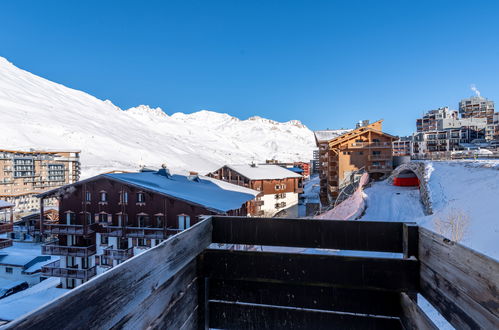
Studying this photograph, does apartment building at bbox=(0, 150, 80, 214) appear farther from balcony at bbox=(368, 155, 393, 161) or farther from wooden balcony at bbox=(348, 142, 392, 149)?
balcony at bbox=(368, 155, 393, 161)

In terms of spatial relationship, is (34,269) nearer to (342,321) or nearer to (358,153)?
(342,321)

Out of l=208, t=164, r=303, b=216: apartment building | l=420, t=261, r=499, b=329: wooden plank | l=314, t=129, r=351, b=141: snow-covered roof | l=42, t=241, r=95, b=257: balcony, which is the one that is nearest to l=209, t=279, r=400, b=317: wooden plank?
l=420, t=261, r=499, b=329: wooden plank

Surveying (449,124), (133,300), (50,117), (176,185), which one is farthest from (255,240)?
(50,117)

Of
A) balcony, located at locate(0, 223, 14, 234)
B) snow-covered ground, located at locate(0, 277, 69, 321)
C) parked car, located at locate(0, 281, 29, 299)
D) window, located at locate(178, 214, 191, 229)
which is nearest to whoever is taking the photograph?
snow-covered ground, located at locate(0, 277, 69, 321)

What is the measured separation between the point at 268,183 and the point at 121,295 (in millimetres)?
31009

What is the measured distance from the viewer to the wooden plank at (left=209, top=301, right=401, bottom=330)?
2.07 meters

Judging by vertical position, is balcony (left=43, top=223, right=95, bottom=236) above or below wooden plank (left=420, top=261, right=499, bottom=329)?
below

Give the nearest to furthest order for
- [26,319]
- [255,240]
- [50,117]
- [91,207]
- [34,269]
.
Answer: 1. [26,319]
2. [255,240]
3. [91,207]
4. [34,269]
5. [50,117]

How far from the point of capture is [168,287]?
5.58ft

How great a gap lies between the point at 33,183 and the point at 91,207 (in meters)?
41.4

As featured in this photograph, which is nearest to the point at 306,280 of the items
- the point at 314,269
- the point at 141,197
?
the point at 314,269

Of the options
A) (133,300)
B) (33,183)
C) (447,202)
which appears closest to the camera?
(133,300)

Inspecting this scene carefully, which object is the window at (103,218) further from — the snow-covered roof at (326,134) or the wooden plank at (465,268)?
the snow-covered roof at (326,134)

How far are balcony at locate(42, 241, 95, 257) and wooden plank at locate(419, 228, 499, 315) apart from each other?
69.2 ft
